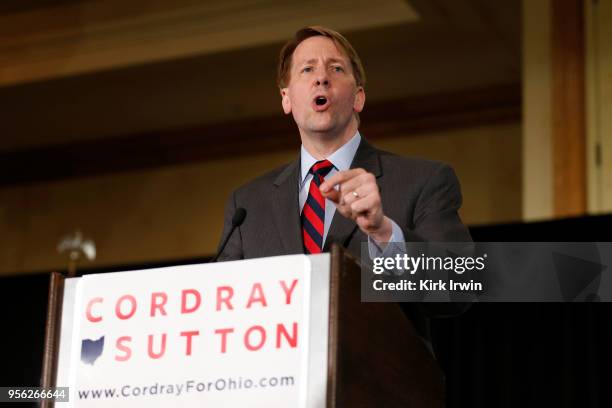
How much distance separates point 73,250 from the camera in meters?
7.63

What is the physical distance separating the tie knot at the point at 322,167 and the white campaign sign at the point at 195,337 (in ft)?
2.06

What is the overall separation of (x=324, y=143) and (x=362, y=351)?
0.78 metres

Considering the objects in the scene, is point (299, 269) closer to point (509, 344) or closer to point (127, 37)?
point (509, 344)

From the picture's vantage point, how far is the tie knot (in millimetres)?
2477

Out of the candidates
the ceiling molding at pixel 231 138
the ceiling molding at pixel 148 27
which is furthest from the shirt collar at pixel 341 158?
the ceiling molding at pixel 231 138

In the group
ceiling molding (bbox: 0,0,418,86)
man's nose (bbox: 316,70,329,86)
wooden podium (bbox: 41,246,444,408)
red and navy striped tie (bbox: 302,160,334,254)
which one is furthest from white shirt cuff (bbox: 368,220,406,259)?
ceiling molding (bbox: 0,0,418,86)

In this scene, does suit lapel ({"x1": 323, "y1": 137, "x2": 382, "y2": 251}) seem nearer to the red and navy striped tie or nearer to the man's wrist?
the red and navy striped tie

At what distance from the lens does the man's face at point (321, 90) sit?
8.14 feet

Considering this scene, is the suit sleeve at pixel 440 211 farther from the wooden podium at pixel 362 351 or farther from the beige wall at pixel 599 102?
the beige wall at pixel 599 102

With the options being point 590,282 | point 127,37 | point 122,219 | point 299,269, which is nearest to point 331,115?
point 299,269

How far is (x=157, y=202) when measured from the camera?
8828 mm

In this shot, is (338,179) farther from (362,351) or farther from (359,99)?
(359,99)

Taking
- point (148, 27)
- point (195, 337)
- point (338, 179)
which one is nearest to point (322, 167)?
point (338, 179)

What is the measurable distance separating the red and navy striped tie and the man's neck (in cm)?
4
